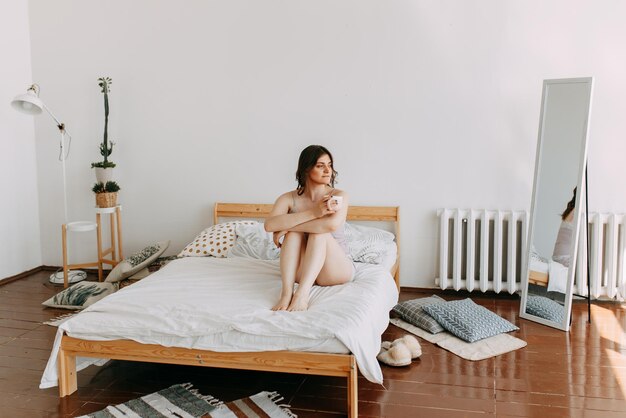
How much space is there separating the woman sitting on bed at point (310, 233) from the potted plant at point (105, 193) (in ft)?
6.12

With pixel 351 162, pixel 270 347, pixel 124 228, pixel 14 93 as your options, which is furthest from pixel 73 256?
pixel 270 347

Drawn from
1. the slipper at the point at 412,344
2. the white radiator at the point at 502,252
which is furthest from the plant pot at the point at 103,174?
the slipper at the point at 412,344

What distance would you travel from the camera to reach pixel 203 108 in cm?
454

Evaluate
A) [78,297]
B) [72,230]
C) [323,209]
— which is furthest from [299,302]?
[72,230]

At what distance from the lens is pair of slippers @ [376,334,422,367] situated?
2.97m

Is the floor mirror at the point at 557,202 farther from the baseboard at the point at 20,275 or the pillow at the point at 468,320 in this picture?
the baseboard at the point at 20,275

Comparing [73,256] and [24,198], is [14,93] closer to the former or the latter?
[24,198]

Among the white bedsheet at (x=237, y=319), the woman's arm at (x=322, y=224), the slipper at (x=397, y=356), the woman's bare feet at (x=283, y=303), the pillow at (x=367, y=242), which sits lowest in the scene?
the slipper at (x=397, y=356)

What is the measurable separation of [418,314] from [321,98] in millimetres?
1674

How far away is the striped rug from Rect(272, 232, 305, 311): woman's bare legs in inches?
16.0

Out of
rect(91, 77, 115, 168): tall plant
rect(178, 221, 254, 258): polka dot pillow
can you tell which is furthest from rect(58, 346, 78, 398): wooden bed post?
rect(91, 77, 115, 168): tall plant

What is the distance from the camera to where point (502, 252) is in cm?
417

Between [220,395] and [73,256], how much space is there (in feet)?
8.97

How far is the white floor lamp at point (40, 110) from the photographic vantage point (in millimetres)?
4138
